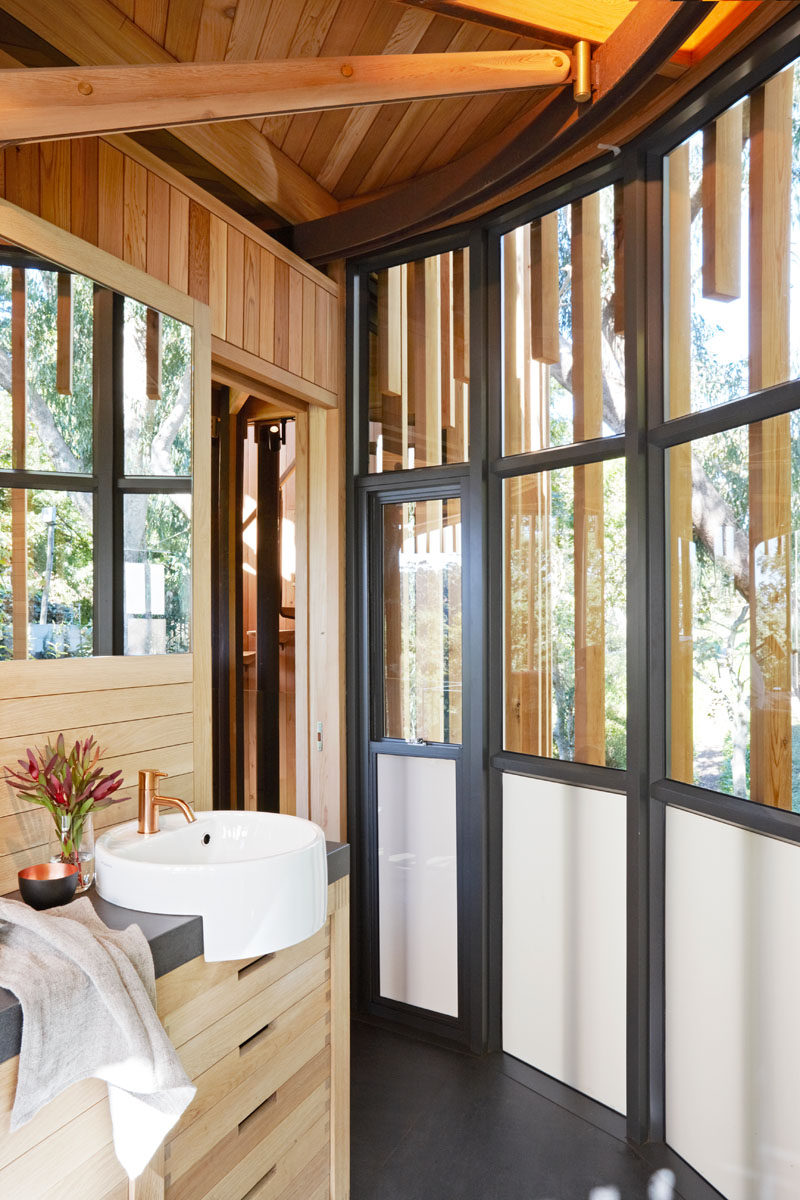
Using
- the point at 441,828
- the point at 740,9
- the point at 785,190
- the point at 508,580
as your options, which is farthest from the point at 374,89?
the point at 441,828

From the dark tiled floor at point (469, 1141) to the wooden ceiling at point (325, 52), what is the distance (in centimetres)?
262

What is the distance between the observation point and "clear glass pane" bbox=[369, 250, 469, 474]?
2.88 meters

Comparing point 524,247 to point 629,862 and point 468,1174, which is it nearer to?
point 629,862

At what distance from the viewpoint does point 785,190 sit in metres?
1.84

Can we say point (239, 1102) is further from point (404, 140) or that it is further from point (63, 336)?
point (404, 140)

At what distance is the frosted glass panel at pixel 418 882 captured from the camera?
114 inches

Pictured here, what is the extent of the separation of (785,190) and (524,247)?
1007 millimetres

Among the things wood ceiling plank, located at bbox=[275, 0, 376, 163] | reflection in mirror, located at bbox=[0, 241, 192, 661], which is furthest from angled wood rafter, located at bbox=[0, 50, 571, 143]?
wood ceiling plank, located at bbox=[275, 0, 376, 163]

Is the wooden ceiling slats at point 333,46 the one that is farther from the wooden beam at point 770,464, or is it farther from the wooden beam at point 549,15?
the wooden beam at point 770,464

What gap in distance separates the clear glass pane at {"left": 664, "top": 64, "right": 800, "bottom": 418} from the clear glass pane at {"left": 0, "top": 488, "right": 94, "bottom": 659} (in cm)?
151

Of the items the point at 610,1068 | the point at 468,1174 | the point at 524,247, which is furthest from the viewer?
the point at 524,247

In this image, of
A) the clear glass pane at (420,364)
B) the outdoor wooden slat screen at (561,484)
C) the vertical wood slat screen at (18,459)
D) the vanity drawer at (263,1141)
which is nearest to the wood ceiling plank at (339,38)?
the clear glass pane at (420,364)

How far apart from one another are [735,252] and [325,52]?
4.05ft

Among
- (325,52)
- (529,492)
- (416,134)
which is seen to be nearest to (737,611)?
(529,492)
